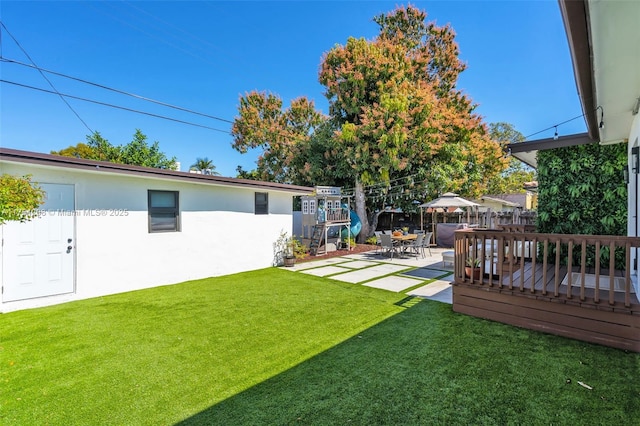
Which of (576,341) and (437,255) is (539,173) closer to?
(576,341)

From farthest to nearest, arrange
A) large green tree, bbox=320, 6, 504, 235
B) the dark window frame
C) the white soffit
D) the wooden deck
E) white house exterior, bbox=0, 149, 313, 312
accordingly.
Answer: large green tree, bbox=320, 6, 504, 235, the dark window frame, white house exterior, bbox=0, 149, 313, 312, the wooden deck, the white soffit

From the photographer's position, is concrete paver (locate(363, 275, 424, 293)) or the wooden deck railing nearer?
the wooden deck railing

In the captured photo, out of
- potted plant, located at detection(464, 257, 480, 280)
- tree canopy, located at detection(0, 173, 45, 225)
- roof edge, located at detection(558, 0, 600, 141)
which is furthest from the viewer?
potted plant, located at detection(464, 257, 480, 280)

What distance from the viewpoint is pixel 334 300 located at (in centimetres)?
595

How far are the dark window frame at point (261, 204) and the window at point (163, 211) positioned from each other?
2488 mm

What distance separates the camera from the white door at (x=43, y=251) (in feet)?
17.9

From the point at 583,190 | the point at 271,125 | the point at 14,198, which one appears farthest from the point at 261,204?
the point at 271,125

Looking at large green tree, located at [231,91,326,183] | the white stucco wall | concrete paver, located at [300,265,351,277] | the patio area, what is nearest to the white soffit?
the patio area

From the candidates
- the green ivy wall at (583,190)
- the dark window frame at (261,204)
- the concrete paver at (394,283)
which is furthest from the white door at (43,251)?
the green ivy wall at (583,190)

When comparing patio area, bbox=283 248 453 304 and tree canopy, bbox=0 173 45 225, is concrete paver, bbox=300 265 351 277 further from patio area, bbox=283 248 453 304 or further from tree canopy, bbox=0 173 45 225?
tree canopy, bbox=0 173 45 225

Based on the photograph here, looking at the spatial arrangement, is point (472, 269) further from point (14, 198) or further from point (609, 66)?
point (14, 198)

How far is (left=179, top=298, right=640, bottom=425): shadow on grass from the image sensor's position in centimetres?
241

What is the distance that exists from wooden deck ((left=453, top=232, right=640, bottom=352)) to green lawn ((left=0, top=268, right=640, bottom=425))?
221mm

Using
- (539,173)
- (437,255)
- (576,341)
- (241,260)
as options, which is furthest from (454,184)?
(576,341)
